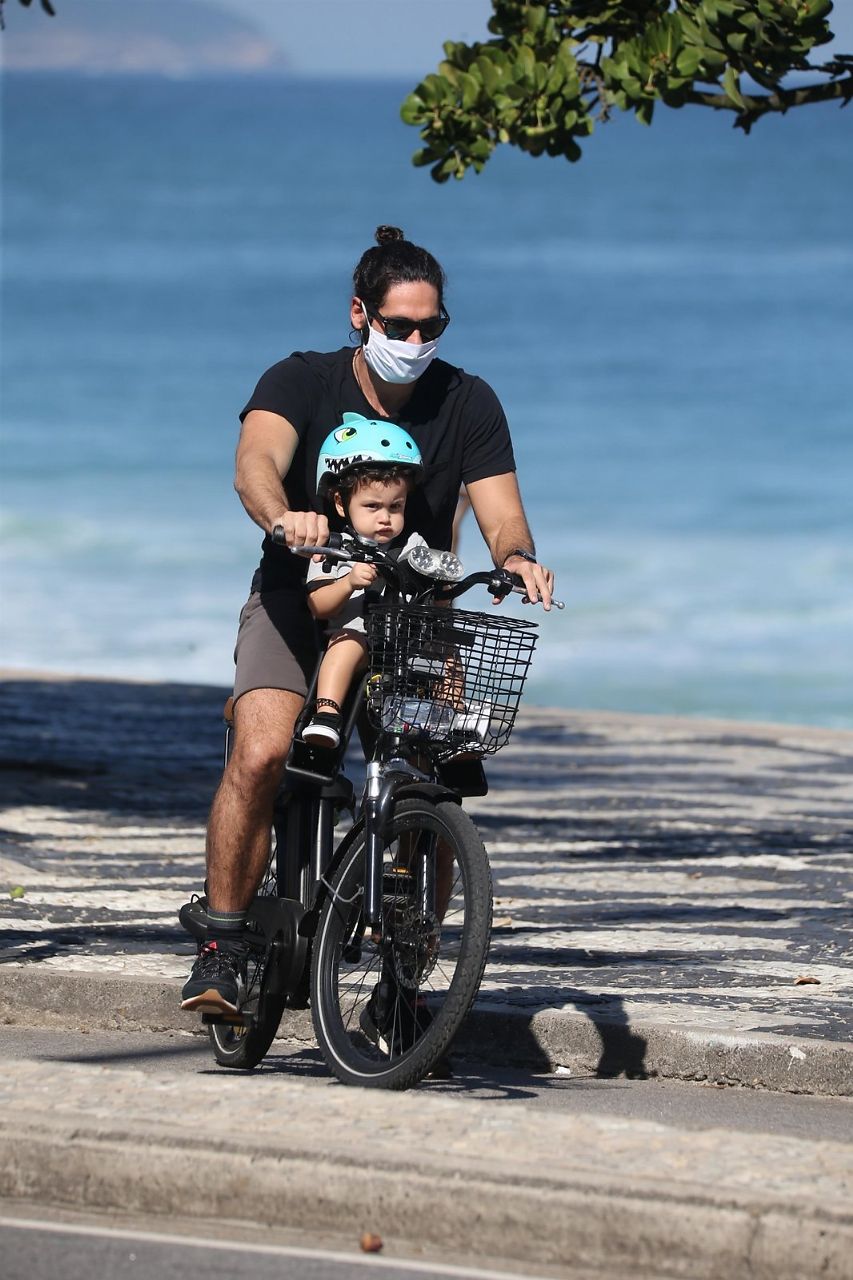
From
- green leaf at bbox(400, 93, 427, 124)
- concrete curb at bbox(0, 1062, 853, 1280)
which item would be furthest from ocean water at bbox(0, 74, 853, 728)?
concrete curb at bbox(0, 1062, 853, 1280)

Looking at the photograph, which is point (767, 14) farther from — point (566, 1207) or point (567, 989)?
point (566, 1207)

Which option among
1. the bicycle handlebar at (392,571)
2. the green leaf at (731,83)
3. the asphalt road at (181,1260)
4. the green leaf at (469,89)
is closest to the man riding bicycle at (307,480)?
the bicycle handlebar at (392,571)

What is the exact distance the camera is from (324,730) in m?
5.41

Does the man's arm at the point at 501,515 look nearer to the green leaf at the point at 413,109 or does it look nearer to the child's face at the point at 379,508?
the child's face at the point at 379,508

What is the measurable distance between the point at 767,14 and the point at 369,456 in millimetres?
3048

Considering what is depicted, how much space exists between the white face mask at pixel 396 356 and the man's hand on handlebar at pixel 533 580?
62 cm

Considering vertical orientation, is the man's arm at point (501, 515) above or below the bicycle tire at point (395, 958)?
above

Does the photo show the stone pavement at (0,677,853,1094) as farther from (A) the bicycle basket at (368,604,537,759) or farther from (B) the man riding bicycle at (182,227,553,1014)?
(A) the bicycle basket at (368,604,537,759)

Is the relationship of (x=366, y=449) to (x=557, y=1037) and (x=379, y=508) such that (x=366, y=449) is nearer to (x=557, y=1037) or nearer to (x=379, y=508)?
(x=379, y=508)

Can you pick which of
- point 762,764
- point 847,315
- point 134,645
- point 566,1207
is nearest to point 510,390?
point 847,315

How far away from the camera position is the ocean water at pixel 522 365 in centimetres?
3550

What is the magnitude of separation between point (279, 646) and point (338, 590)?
345 mm

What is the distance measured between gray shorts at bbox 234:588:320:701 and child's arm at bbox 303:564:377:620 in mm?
147

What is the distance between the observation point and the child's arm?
5.37 meters
